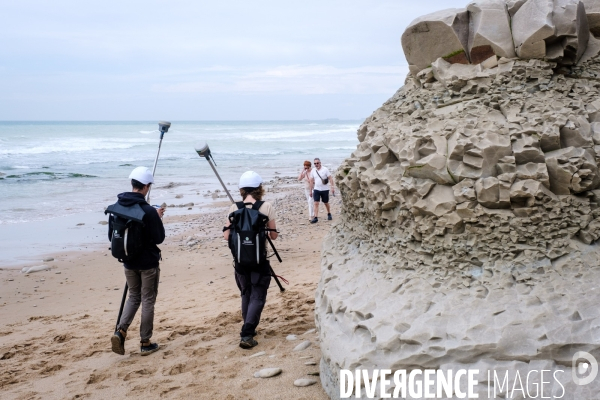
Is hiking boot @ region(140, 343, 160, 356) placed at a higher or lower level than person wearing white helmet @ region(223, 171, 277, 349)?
lower

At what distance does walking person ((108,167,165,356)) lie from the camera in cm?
470

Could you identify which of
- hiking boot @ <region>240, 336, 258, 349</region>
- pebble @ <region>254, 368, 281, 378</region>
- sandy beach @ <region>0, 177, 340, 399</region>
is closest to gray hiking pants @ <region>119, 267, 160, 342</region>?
sandy beach @ <region>0, 177, 340, 399</region>

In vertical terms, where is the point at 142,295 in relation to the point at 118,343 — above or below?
above

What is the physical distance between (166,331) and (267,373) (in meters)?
1.95

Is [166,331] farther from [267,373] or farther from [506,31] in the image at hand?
[506,31]

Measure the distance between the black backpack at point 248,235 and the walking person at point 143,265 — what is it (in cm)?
66

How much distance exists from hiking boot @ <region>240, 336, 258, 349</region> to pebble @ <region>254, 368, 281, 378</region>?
0.64 metres

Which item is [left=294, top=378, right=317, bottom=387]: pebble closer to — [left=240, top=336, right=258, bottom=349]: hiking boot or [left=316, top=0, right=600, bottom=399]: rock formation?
[left=316, top=0, right=600, bottom=399]: rock formation

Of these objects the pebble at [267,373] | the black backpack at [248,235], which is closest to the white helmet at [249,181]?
the black backpack at [248,235]

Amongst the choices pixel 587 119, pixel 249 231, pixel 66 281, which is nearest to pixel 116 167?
pixel 66 281

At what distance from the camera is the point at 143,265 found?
15.7 ft

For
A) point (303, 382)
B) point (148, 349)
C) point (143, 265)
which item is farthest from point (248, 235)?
point (148, 349)

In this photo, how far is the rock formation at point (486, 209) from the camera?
115 inches

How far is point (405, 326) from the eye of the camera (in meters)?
3.12
